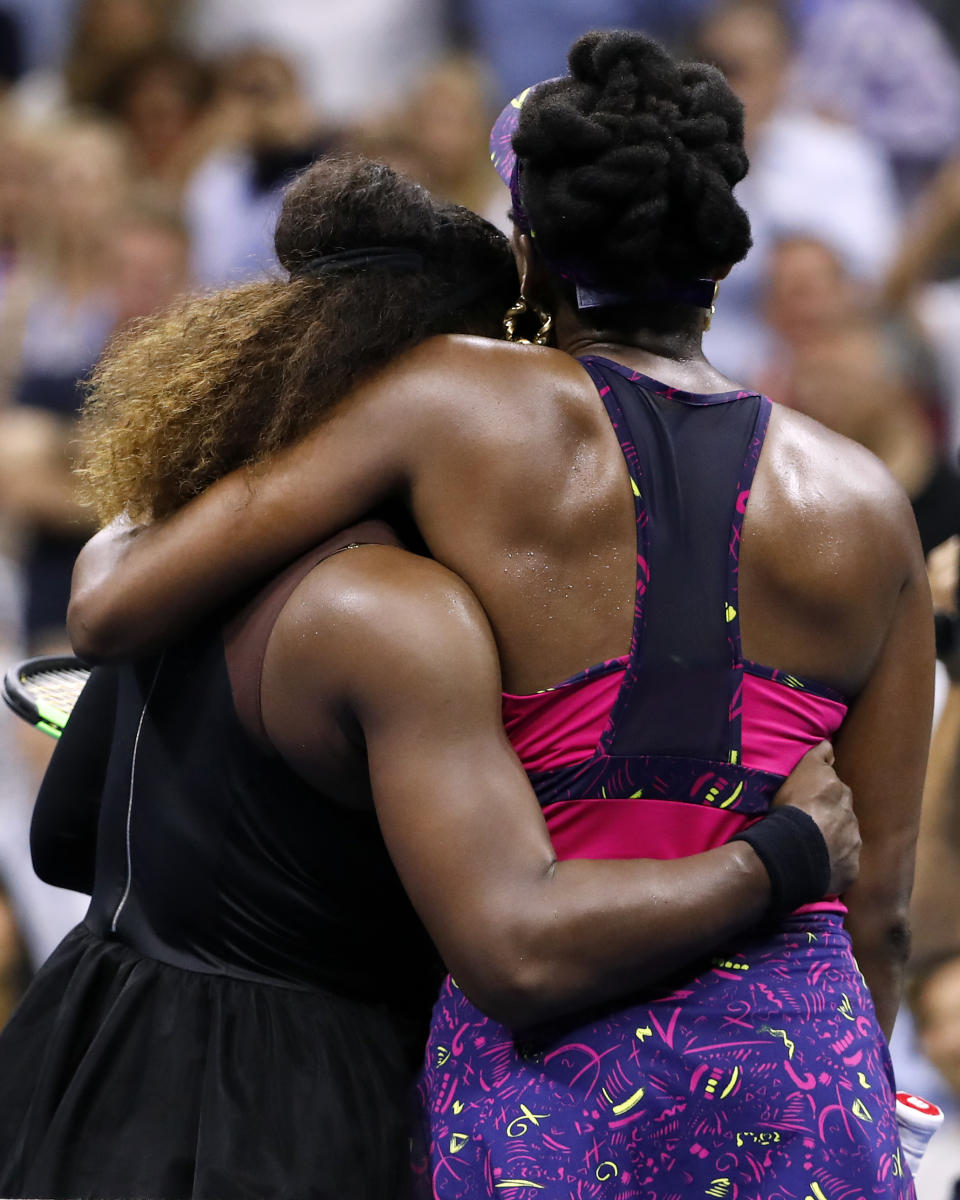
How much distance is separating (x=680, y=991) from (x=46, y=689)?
813 millimetres

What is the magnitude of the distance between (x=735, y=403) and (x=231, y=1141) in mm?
718

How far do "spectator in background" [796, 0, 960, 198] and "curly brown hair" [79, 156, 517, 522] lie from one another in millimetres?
2415

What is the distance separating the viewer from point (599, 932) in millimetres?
1034

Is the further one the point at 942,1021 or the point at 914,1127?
the point at 942,1021

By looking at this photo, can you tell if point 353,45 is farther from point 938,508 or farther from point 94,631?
point 94,631

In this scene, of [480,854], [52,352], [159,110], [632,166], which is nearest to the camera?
[480,854]

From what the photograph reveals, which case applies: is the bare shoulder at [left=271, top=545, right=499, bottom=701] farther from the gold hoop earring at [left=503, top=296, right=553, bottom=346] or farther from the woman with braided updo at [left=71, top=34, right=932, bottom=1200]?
the gold hoop earring at [left=503, top=296, right=553, bottom=346]

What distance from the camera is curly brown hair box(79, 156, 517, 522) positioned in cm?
118

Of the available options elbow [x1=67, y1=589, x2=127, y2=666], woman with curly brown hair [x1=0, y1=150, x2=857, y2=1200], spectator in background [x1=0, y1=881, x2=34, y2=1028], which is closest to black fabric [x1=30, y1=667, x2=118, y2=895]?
woman with curly brown hair [x1=0, y1=150, x2=857, y2=1200]

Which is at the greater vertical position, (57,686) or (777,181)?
(777,181)

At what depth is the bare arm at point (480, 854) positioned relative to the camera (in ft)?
3.38

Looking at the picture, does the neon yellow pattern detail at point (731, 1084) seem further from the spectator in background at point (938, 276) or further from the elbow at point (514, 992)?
the spectator in background at point (938, 276)

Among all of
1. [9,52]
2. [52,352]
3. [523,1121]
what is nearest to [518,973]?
[523,1121]

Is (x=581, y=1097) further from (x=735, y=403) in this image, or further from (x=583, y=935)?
(x=735, y=403)
